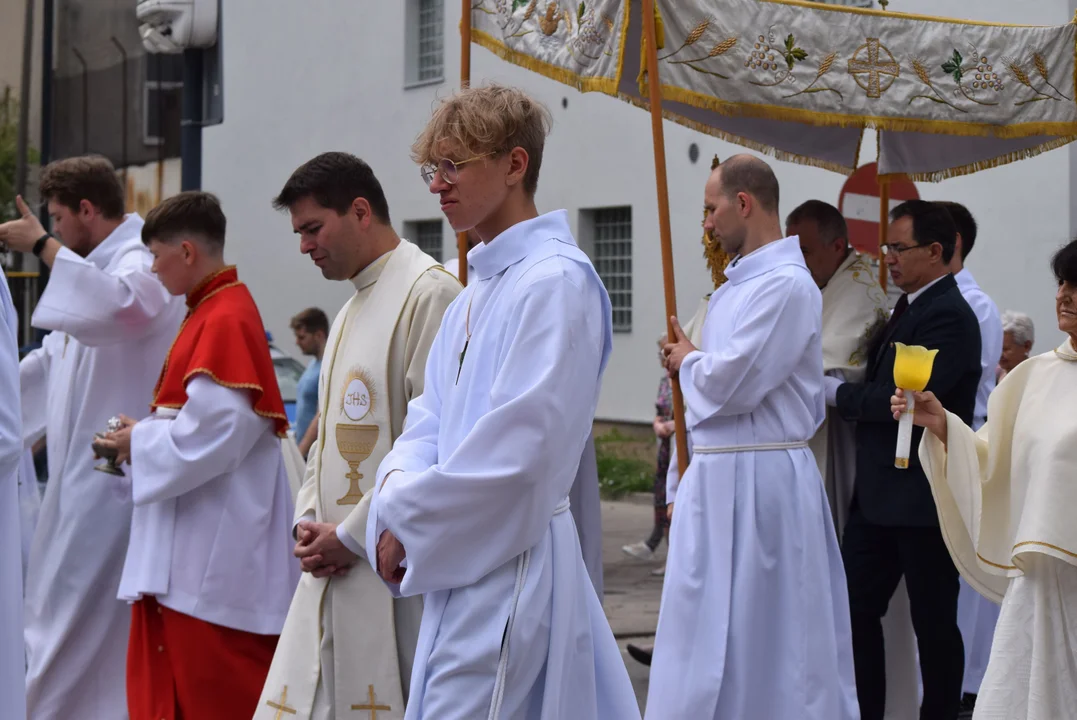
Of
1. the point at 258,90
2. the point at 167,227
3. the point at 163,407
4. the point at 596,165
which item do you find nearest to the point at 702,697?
the point at 163,407

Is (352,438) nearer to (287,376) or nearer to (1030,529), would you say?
(1030,529)

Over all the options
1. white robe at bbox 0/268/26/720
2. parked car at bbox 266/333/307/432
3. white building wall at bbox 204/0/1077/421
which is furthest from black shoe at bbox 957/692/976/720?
parked car at bbox 266/333/307/432

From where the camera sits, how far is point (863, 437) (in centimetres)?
601

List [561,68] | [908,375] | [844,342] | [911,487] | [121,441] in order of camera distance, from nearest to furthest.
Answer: [908,375], [121,441], [911,487], [561,68], [844,342]

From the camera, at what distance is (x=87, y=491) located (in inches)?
238

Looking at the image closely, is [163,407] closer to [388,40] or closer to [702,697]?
[702,697]

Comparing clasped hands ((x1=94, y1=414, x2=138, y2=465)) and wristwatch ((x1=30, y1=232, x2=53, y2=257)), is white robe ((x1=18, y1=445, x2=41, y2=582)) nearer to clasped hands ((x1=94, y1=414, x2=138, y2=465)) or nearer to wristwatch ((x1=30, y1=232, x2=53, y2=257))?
wristwatch ((x1=30, y1=232, x2=53, y2=257))

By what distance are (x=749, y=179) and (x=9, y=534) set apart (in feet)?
9.26

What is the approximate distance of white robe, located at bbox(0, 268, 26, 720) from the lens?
13.3ft

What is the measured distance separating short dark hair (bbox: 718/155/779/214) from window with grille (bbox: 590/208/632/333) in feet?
42.0

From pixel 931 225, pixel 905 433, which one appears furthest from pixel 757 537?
pixel 931 225

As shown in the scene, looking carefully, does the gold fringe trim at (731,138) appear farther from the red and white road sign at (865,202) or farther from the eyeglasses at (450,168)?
the eyeglasses at (450,168)

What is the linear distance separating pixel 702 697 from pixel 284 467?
1.66 meters

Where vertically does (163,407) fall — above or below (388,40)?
below
